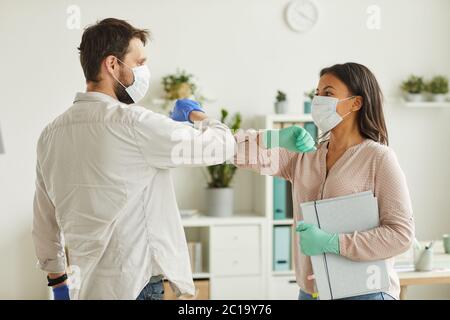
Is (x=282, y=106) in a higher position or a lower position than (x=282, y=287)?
higher

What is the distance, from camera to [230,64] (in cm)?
373

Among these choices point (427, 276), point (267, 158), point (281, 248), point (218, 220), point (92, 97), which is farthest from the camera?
point (281, 248)

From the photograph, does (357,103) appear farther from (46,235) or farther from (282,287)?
(282,287)

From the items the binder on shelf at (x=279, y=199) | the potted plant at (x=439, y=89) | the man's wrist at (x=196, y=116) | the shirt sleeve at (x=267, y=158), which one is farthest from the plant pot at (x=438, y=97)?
the man's wrist at (x=196, y=116)

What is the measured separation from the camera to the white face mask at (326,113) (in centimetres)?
176

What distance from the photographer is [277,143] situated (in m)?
1.67

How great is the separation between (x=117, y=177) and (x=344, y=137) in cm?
72

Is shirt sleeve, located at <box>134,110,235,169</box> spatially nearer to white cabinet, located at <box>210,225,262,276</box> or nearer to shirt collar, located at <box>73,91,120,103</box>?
shirt collar, located at <box>73,91,120,103</box>

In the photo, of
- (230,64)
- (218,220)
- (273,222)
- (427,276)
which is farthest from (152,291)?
(230,64)

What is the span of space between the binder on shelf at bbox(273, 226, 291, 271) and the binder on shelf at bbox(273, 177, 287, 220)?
77mm

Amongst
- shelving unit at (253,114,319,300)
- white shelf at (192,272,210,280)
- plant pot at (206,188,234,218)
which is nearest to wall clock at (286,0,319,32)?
shelving unit at (253,114,319,300)

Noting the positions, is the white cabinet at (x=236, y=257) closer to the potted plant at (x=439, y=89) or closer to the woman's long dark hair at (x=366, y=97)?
the potted plant at (x=439, y=89)
